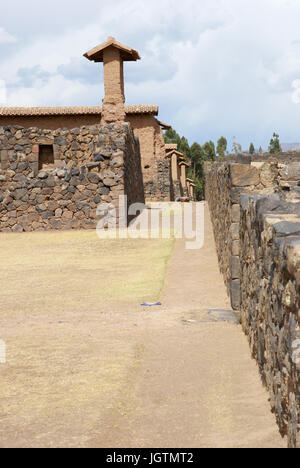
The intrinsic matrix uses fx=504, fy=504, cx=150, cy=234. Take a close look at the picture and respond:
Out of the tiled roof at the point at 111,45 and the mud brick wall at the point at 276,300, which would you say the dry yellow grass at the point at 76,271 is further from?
the tiled roof at the point at 111,45

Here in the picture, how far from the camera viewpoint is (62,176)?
16.1 m

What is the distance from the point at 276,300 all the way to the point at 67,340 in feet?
9.04

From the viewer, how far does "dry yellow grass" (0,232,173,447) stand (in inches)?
136

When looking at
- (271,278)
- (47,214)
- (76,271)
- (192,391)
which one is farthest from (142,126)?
(271,278)

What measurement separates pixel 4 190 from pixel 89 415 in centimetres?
1397

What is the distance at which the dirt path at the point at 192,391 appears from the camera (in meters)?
3.16

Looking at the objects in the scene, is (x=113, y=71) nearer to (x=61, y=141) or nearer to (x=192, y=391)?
(x=61, y=141)

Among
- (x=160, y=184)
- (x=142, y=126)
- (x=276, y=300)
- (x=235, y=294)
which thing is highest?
(x=142, y=126)

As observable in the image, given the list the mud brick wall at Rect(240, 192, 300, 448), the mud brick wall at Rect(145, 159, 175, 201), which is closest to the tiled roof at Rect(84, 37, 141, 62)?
the mud brick wall at Rect(145, 159, 175, 201)

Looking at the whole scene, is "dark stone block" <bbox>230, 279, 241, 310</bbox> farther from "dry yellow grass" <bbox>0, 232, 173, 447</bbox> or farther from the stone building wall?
the stone building wall

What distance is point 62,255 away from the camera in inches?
468

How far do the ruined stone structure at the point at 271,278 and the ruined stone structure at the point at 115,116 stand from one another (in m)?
18.2

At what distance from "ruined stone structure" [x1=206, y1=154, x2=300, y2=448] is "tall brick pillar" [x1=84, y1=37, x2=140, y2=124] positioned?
18057 mm

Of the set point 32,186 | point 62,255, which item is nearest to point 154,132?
point 32,186
